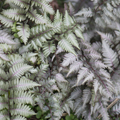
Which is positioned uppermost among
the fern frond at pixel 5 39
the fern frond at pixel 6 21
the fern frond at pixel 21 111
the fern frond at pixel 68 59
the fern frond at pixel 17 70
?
the fern frond at pixel 6 21

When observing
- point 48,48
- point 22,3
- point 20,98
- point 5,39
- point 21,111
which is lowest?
point 21,111

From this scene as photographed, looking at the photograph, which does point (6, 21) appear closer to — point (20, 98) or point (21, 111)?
point (20, 98)

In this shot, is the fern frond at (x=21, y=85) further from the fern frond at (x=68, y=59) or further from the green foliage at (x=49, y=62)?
the fern frond at (x=68, y=59)

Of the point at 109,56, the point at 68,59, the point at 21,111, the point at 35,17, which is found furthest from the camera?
the point at 109,56

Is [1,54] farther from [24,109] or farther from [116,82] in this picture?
[116,82]

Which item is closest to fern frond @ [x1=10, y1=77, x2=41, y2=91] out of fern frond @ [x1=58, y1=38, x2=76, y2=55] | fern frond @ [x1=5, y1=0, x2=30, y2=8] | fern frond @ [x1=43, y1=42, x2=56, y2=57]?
fern frond @ [x1=43, y1=42, x2=56, y2=57]

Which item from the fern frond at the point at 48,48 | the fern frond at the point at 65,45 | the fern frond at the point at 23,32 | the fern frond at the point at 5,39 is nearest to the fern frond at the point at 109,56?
the fern frond at the point at 65,45

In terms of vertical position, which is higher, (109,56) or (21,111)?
(109,56)

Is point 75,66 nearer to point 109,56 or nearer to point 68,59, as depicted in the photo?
point 68,59

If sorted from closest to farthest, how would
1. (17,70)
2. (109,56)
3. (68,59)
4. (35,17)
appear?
(17,70) < (35,17) < (68,59) < (109,56)

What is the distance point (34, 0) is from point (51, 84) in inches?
49.5

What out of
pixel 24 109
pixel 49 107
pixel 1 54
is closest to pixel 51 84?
pixel 49 107

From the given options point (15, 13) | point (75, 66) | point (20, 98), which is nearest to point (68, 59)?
point (75, 66)

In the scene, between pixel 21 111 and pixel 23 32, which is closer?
pixel 21 111
